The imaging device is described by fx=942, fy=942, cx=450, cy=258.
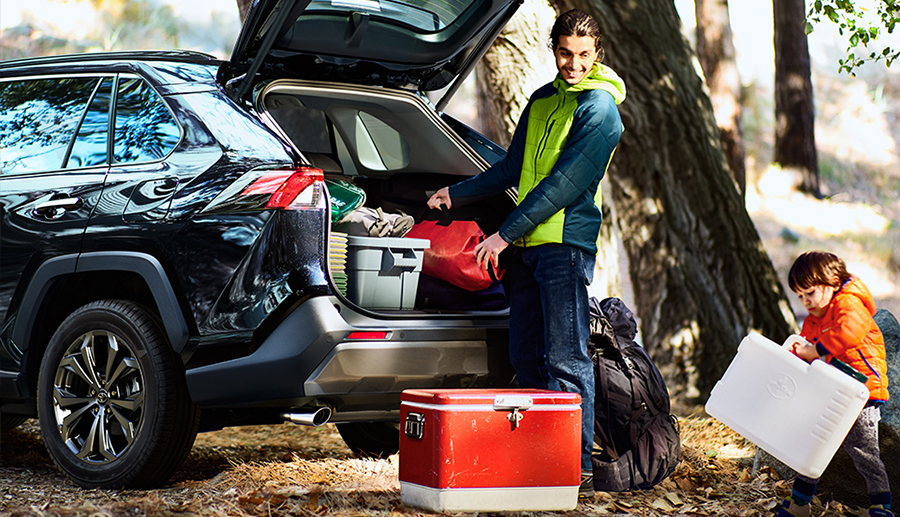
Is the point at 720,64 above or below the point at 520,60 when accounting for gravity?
→ above

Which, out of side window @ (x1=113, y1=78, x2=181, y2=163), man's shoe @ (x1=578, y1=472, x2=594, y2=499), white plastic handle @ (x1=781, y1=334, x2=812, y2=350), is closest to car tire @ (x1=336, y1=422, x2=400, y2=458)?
man's shoe @ (x1=578, y1=472, x2=594, y2=499)

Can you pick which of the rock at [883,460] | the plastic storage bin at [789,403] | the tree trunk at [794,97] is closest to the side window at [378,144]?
the plastic storage bin at [789,403]

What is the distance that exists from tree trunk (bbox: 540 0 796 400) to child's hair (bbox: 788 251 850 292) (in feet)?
10.6

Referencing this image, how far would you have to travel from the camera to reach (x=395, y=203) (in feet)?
15.4

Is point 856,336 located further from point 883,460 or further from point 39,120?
point 39,120

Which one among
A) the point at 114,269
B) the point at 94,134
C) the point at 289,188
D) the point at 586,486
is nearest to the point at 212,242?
the point at 289,188

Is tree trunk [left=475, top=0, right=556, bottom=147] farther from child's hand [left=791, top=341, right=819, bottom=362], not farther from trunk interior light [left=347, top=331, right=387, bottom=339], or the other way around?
trunk interior light [left=347, top=331, right=387, bottom=339]

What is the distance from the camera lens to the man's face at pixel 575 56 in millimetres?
3988

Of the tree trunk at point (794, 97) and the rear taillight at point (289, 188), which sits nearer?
the rear taillight at point (289, 188)

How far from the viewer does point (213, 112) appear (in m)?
3.83

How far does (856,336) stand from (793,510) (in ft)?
2.51

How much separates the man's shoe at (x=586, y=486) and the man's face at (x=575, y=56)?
1.70 metres

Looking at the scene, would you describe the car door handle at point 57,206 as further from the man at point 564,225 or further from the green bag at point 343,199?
the man at point 564,225

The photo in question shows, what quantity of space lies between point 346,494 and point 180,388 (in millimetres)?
815
